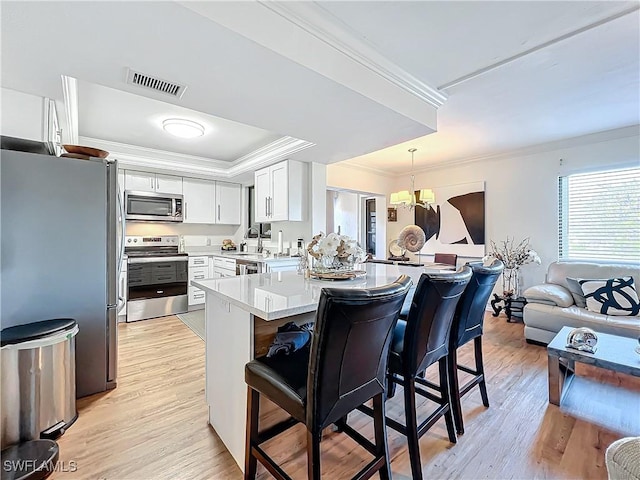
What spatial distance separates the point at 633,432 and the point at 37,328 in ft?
12.4

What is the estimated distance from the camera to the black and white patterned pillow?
9.66 ft

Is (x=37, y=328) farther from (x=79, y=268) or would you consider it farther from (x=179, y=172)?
(x=179, y=172)

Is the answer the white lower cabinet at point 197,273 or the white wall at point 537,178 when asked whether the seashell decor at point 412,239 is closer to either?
the white wall at point 537,178

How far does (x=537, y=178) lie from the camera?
4.31m

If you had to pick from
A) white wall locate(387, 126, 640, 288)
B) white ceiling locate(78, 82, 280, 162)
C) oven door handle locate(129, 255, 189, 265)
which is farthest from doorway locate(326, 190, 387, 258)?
oven door handle locate(129, 255, 189, 265)

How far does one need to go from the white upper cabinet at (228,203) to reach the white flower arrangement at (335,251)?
370cm

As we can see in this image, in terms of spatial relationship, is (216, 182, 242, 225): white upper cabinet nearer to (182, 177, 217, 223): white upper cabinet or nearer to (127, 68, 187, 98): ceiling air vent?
(182, 177, 217, 223): white upper cabinet

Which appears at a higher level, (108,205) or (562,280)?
(108,205)

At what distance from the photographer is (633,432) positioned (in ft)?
6.06

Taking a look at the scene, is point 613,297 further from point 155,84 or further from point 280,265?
point 155,84

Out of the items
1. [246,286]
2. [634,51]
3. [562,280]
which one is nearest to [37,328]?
[246,286]

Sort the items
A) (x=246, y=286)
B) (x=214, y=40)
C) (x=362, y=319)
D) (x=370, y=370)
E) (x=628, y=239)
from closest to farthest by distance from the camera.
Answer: (x=362, y=319)
(x=370, y=370)
(x=214, y=40)
(x=246, y=286)
(x=628, y=239)

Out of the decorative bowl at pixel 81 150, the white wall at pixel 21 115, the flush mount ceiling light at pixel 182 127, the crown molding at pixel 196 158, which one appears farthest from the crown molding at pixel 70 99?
the crown molding at pixel 196 158

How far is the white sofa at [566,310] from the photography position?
9.25 ft
